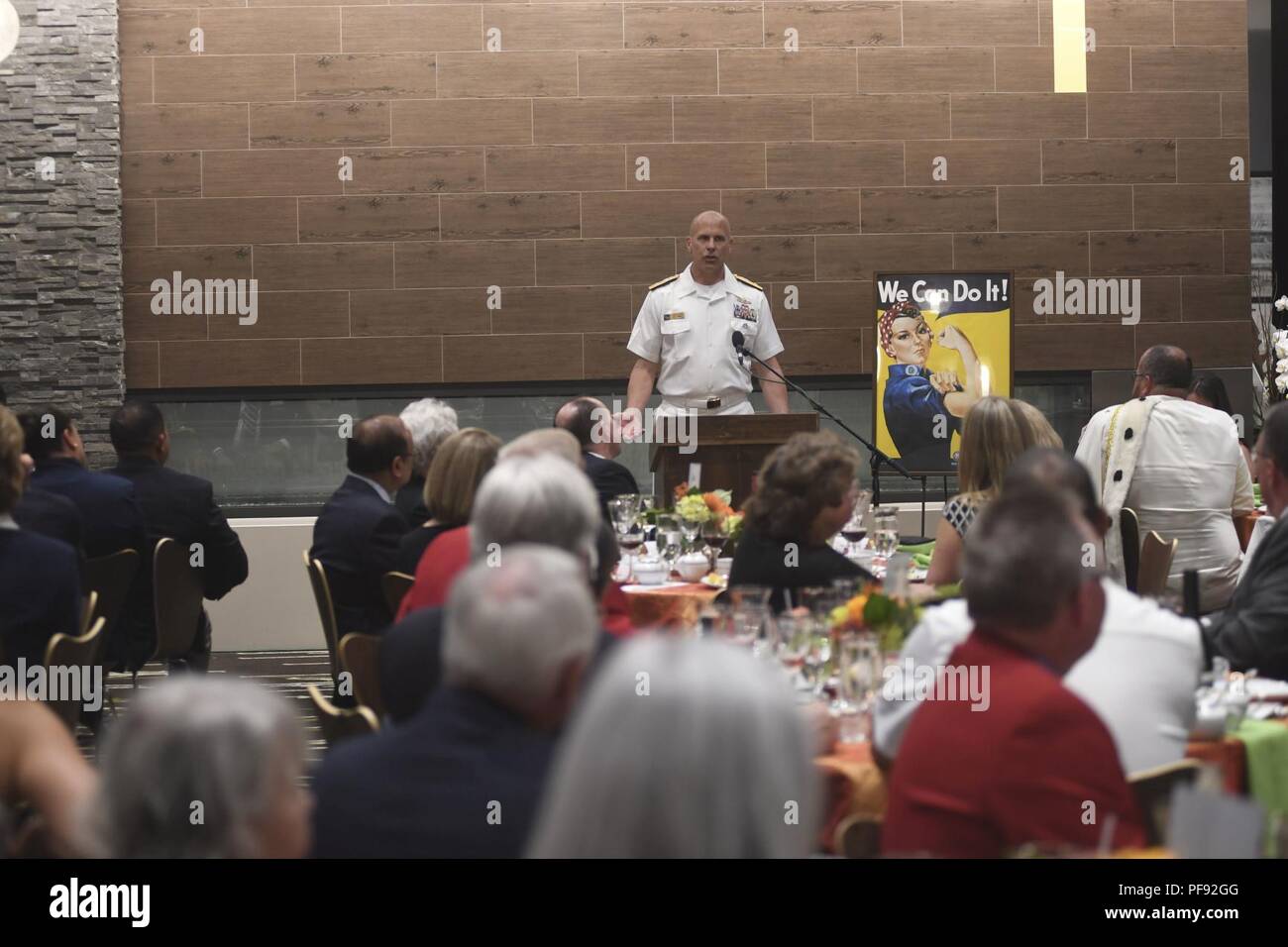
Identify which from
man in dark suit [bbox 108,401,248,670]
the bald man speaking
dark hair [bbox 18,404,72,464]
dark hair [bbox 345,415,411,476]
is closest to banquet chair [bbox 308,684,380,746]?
dark hair [bbox 345,415,411,476]

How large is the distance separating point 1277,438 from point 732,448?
2831 mm

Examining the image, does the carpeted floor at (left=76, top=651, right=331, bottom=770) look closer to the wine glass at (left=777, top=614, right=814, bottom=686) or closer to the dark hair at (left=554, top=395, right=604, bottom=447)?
the dark hair at (left=554, top=395, right=604, bottom=447)

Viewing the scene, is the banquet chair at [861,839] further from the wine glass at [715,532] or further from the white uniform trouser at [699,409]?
the white uniform trouser at [699,409]

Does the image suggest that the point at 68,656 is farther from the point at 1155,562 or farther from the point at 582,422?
the point at 1155,562

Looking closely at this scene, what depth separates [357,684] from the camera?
153 inches

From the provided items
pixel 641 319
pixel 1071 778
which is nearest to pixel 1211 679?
pixel 1071 778

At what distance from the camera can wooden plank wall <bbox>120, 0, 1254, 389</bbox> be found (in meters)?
8.81

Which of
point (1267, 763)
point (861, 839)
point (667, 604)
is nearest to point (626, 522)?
point (667, 604)

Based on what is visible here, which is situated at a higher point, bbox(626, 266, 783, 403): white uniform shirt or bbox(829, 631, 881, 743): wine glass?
bbox(626, 266, 783, 403): white uniform shirt

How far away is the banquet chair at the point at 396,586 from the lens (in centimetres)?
482

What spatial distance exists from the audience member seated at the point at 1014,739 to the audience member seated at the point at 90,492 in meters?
4.34

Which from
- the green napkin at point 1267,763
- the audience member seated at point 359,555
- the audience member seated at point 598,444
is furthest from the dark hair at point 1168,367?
the green napkin at point 1267,763

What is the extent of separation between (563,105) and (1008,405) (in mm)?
4755

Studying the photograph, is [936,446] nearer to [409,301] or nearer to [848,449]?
[409,301]
